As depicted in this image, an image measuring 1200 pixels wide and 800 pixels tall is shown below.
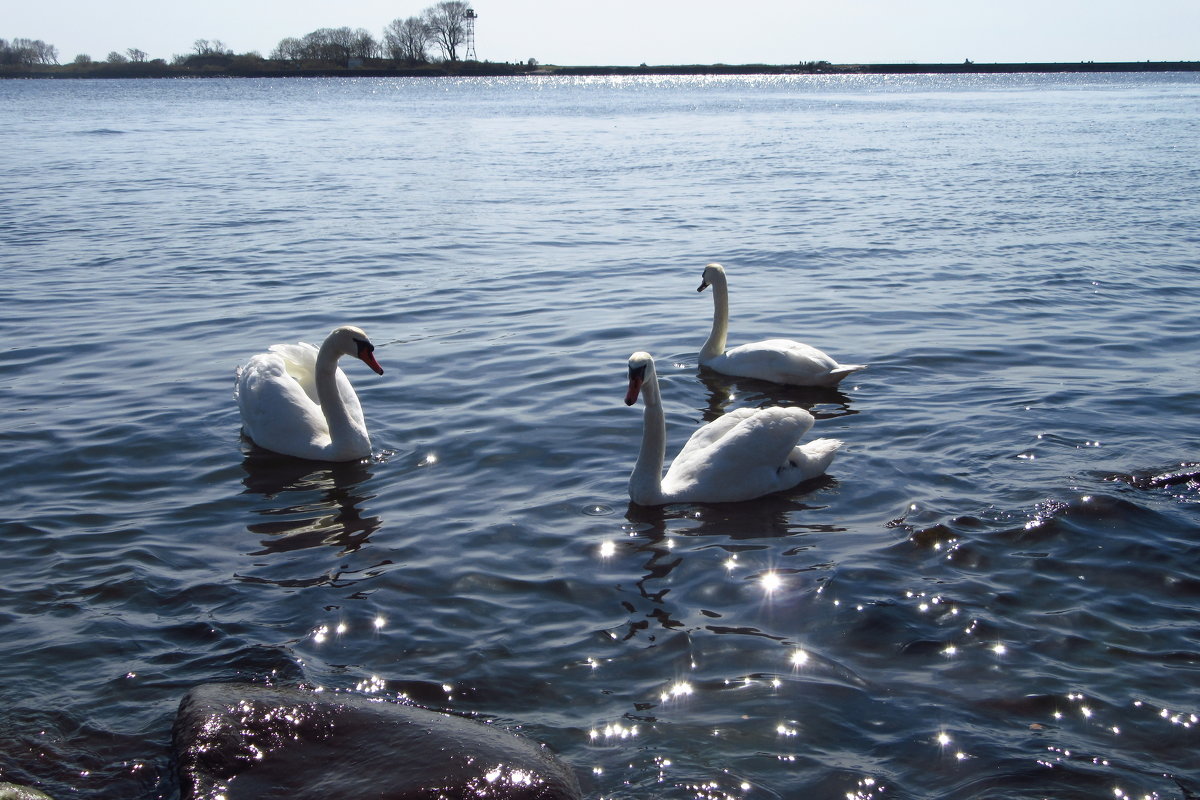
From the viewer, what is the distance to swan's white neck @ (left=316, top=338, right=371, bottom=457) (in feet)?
27.0

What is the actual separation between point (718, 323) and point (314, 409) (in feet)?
13.5

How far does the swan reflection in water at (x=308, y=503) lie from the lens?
7.02 metres

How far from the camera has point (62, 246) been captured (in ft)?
57.4

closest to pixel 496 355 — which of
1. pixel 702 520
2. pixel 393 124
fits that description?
pixel 702 520

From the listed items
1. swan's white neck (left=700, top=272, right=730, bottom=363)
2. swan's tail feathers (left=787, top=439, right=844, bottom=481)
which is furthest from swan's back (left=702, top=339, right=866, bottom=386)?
swan's tail feathers (left=787, top=439, right=844, bottom=481)

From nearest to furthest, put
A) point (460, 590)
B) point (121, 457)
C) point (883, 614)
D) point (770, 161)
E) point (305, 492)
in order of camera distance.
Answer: point (883, 614) < point (460, 590) < point (305, 492) < point (121, 457) < point (770, 161)

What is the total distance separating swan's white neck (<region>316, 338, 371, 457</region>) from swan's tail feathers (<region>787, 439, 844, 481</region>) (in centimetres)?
314

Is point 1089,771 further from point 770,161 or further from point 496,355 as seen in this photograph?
point 770,161

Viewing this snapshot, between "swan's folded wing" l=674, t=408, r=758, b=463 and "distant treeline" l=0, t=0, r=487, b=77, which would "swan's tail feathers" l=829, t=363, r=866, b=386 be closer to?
"swan's folded wing" l=674, t=408, r=758, b=463

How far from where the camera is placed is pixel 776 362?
9.93 meters

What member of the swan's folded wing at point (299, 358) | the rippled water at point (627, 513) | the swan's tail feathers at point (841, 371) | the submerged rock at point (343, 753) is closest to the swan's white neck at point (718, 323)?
the rippled water at point (627, 513)

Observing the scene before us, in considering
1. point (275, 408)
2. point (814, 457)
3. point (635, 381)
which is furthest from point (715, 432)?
point (275, 408)

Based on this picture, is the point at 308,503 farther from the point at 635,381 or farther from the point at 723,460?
the point at 723,460

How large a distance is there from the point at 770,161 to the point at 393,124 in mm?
22039
